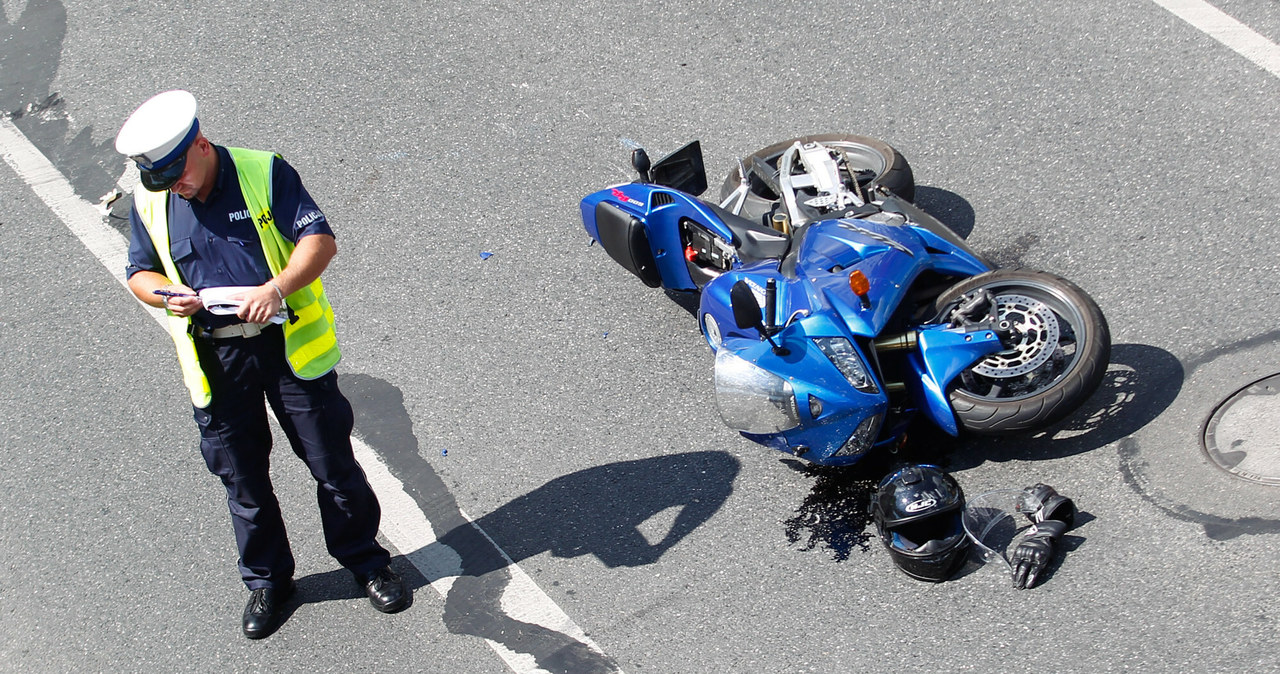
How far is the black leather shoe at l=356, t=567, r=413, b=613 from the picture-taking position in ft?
16.1

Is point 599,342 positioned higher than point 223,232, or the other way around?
point 223,232

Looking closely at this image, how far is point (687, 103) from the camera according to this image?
7500 mm

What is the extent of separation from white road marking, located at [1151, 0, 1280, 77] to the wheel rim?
3100 mm

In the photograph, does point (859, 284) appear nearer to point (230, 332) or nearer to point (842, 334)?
point (842, 334)

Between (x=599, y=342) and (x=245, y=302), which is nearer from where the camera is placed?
(x=245, y=302)

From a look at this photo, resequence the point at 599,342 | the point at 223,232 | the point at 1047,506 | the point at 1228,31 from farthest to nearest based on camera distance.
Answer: the point at 1228,31, the point at 599,342, the point at 1047,506, the point at 223,232

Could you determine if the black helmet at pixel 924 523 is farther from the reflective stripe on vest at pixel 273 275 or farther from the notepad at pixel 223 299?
the notepad at pixel 223 299

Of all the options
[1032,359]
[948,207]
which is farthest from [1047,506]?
[948,207]

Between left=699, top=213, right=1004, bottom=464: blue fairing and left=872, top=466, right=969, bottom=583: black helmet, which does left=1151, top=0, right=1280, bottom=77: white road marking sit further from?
left=872, top=466, right=969, bottom=583: black helmet

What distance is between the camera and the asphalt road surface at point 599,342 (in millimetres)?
4602

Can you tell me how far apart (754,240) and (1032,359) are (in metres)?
1.42

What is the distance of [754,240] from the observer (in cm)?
555

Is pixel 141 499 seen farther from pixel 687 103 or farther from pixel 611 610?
pixel 687 103

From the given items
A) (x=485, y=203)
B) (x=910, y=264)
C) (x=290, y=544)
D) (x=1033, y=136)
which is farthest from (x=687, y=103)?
(x=290, y=544)
